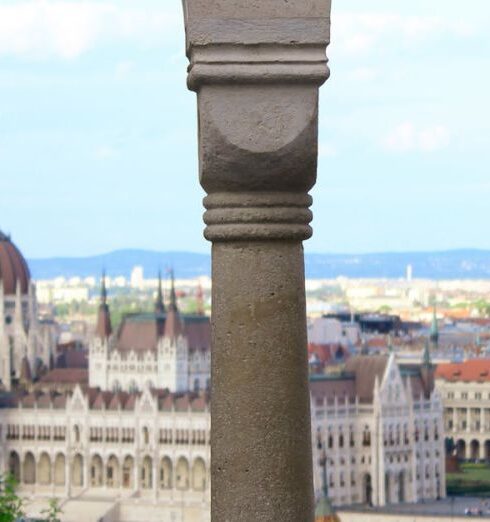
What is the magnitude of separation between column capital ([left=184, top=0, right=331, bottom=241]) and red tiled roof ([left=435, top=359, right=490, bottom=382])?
109 m

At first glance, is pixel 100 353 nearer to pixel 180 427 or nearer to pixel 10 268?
pixel 10 268

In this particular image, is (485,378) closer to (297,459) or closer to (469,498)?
(469,498)

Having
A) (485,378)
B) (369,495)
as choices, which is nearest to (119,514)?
(369,495)

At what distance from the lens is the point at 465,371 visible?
11725cm

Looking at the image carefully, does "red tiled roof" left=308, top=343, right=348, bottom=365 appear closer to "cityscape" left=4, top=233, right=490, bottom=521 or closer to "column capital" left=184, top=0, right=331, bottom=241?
"cityscape" left=4, top=233, right=490, bottom=521

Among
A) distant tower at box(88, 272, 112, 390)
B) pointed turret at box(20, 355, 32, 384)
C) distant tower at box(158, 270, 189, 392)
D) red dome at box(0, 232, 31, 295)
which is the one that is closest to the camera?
distant tower at box(158, 270, 189, 392)

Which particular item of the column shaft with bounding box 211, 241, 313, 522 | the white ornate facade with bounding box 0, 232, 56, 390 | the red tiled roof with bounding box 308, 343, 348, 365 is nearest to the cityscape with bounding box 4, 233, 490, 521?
the white ornate facade with bounding box 0, 232, 56, 390

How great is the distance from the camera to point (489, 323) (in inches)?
7397

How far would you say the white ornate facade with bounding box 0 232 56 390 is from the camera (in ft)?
388

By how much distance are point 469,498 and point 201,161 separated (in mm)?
85998

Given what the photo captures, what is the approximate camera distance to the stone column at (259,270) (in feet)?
22.4

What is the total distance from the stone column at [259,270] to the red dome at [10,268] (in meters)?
112

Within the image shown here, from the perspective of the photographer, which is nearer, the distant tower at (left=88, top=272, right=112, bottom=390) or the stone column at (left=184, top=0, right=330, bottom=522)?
the stone column at (left=184, top=0, right=330, bottom=522)

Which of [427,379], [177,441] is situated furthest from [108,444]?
[427,379]
